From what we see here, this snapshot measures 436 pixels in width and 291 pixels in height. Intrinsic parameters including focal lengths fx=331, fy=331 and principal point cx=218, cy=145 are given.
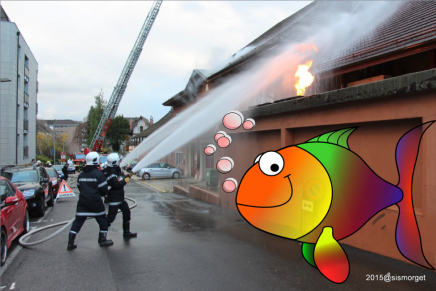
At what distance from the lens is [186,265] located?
17.3 feet

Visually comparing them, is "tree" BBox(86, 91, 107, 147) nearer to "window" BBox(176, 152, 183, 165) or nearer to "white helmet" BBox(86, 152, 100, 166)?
"window" BBox(176, 152, 183, 165)

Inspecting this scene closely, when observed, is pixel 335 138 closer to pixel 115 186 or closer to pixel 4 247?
pixel 115 186

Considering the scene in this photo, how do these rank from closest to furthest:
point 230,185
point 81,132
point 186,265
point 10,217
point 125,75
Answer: point 186,265
point 10,217
point 230,185
point 125,75
point 81,132

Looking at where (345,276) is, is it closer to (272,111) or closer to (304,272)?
(304,272)

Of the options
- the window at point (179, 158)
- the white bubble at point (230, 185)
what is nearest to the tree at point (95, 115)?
the window at point (179, 158)

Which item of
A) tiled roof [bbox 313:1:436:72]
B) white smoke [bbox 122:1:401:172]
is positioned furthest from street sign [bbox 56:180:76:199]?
tiled roof [bbox 313:1:436:72]

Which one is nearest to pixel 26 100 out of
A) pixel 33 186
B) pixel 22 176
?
pixel 22 176

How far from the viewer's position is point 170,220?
9070mm

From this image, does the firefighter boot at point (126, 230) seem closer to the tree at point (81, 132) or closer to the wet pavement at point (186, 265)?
the wet pavement at point (186, 265)

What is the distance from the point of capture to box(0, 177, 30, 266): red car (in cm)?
551

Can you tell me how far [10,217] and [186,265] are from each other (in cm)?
339

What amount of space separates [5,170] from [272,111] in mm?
9151

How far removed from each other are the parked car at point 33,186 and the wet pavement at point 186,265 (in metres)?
2.16

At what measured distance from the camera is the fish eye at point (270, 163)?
434cm
